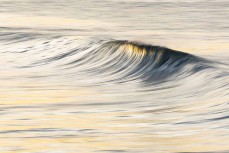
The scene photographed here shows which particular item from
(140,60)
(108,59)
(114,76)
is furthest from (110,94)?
(108,59)

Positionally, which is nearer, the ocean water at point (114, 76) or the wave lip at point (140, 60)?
the ocean water at point (114, 76)

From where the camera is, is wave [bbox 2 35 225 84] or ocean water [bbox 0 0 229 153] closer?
ocean water [bbox 0 0 229 153]

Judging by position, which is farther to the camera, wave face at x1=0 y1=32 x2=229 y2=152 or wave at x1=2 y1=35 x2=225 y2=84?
wave at x1=2 y1=35 x2=225 y2=84

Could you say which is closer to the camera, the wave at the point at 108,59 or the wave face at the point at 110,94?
the wave face at the point at 110,94

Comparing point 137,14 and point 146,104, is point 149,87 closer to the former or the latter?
point 146,104

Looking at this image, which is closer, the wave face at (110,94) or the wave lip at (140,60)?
the wave face at (110,94)

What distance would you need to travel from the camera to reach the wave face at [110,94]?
5039mm

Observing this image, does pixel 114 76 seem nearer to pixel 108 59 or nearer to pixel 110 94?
pixel 108 59

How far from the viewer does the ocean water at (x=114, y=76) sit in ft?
16.4

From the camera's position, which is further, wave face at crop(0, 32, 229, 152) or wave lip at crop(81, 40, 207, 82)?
wave lip at crop(81, 40, 207, 82)

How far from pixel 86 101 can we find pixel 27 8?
4331mm

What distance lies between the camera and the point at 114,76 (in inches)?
276

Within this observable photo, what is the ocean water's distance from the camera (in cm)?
501

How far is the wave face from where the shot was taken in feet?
16.5
